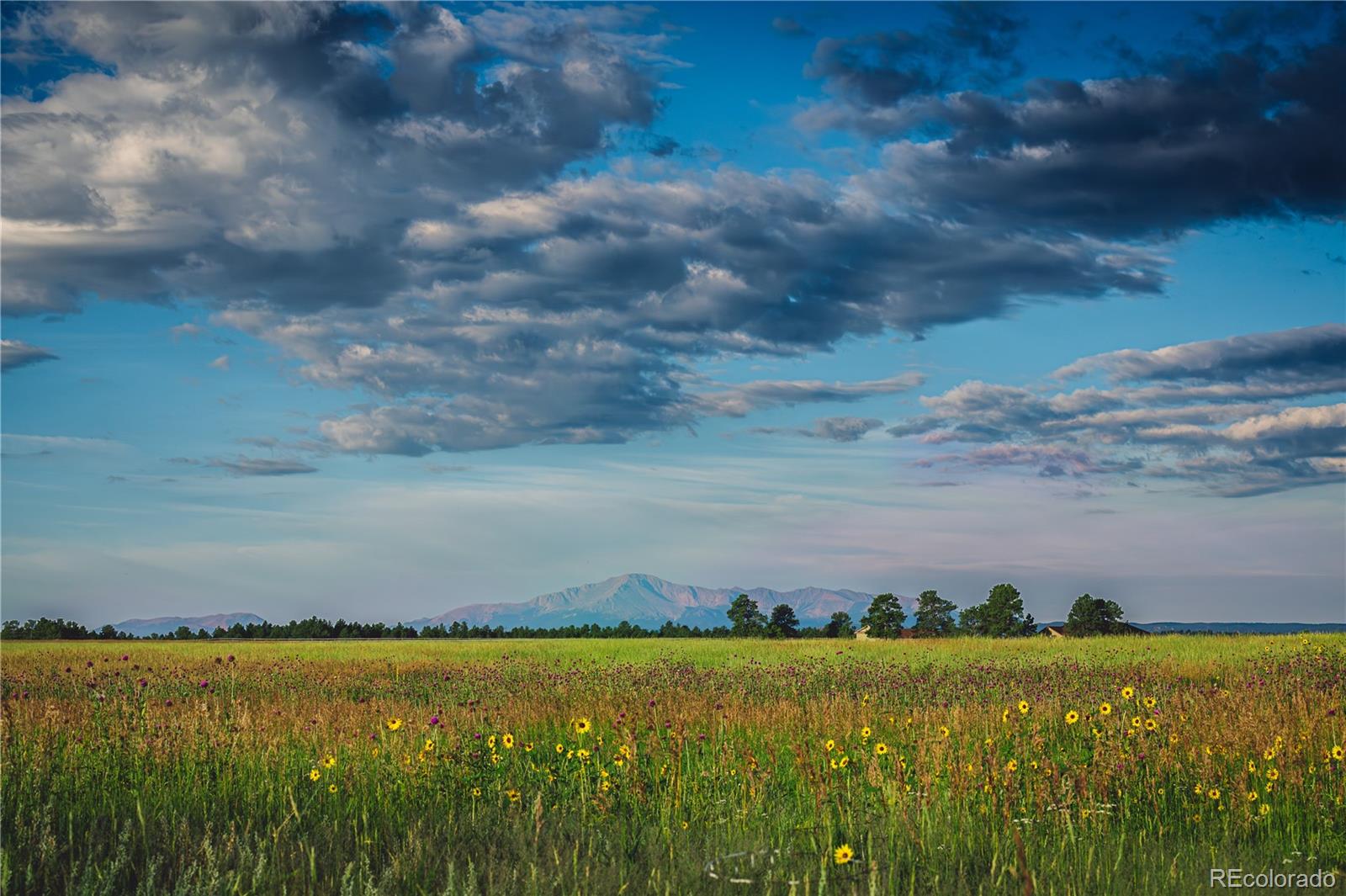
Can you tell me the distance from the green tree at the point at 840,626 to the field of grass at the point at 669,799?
62.9 metres

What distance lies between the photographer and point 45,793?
730 centimetres

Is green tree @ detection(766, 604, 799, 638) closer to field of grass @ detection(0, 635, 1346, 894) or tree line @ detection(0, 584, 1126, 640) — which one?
tree line @ detection(0, 584, 1126, 640)

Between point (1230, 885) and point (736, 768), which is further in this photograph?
point (736, 768)

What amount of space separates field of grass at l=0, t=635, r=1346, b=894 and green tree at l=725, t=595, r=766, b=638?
6268cm

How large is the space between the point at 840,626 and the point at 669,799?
73154mm

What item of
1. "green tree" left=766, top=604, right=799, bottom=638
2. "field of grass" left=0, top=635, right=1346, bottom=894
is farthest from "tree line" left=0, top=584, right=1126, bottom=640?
"field of grass" left=0, top=635, right=1346, bottom=894

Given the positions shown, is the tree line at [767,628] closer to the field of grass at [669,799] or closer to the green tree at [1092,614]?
the green tree at [1092,614]

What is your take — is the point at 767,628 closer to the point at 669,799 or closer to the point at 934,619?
the point at 934,619

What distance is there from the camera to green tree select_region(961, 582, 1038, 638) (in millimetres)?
68688

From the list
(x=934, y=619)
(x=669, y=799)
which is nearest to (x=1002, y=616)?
(x=934, y=619)

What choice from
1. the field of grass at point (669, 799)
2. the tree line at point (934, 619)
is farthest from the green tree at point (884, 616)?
the field of grass at point (669, 799)

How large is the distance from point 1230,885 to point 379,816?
552 centimetres

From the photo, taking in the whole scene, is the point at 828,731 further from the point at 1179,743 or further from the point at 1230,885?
the point at 1230,885

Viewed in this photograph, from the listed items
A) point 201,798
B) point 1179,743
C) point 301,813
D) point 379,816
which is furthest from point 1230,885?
point 201,798
